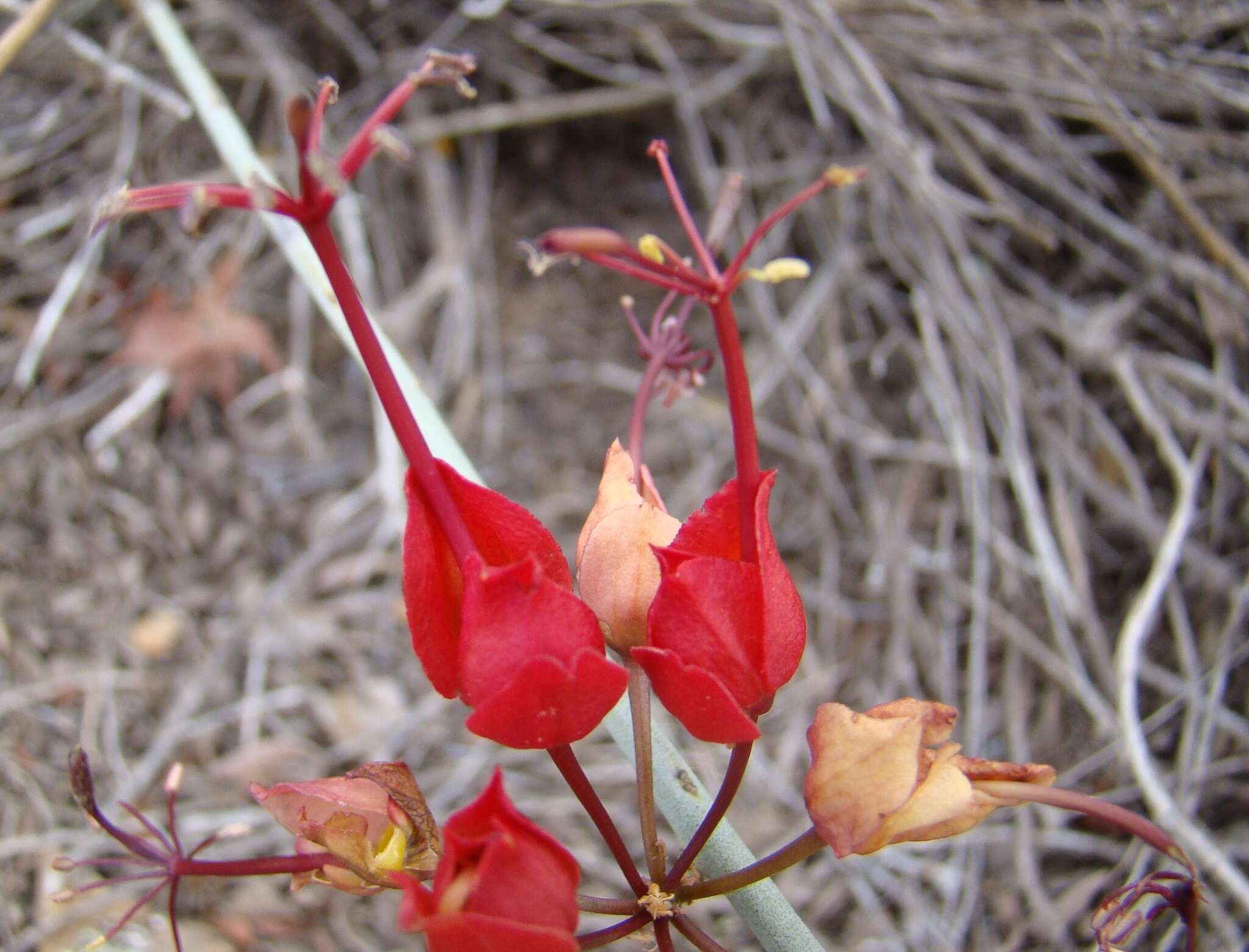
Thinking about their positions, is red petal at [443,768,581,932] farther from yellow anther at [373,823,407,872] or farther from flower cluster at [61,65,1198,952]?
yellow anther at [373,823,407,872]

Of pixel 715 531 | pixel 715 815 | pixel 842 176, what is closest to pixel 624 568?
pixel 715 531

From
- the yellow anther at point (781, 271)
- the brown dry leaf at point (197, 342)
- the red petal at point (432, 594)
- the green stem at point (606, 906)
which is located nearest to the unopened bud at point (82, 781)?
the red petal at point (432, 594)

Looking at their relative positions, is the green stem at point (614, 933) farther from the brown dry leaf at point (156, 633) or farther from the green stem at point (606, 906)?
the brown dry leaf at point (156, 633)

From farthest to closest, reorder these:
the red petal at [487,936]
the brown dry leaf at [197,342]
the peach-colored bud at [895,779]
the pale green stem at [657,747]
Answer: the brown dry leaf at [197,342]
the pale green stem at [657,747]
the peach-colored bud at [895,779]
the red petal at [487,936]

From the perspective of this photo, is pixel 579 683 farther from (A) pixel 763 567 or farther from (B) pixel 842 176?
(B) pixel 842 176

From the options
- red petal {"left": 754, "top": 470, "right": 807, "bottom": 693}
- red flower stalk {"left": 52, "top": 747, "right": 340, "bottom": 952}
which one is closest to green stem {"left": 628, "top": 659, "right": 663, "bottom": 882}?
red petal {"left": 754, "top": 470, "right": 807, "bottom": 693}

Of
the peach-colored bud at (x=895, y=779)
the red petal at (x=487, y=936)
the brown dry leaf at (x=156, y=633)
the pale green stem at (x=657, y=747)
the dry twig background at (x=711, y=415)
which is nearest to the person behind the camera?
the red petal at (x=487, y=936)

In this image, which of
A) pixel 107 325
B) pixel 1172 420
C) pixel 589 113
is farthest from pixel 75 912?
pixel 1172 420
